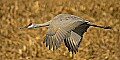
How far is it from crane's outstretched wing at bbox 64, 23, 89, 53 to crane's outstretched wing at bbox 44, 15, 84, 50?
0.19m

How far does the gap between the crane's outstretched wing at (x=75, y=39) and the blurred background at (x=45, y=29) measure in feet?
5.39

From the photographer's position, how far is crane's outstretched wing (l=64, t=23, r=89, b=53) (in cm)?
495

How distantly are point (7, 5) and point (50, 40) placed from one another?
4.70 m

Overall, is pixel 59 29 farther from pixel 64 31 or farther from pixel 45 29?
pixel 45 29

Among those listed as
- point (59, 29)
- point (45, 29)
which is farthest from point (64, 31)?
point (45, 29)

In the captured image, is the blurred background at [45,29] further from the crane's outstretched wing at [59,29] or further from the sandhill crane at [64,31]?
the crane's outstretched wing at [59,29]

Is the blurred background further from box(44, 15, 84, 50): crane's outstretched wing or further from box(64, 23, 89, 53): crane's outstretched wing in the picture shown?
box(44, 15, 84, 50): crane's outstretched wing

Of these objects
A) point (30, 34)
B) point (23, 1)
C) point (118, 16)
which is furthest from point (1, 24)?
point (118, 16)

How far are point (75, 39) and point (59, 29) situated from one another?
0.40 metres

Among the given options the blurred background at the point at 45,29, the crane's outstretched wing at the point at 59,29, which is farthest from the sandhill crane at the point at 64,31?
the blurred background at the point at 45,29

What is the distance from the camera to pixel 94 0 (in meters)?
9.52

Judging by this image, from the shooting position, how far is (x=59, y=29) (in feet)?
15.4

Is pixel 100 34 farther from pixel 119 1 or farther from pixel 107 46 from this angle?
pixel 119 1

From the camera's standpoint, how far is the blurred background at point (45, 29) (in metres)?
7.00
